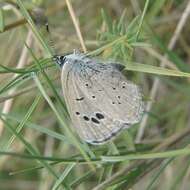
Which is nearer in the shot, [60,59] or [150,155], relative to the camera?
[150,155]

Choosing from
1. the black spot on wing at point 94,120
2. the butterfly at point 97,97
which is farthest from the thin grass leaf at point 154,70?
the black spot on wing at point 94,120

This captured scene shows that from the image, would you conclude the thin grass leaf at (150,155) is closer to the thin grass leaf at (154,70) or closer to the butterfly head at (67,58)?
the thin grass leaf at (154,70)

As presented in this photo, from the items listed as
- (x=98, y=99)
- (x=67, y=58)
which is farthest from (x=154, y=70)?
(x=67, y=58)

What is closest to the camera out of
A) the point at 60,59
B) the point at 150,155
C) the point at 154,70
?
the point at 150,155

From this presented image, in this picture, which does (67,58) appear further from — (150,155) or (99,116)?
(150,155)

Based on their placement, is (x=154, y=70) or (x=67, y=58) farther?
(x=67, y=58)

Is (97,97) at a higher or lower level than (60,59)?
lower

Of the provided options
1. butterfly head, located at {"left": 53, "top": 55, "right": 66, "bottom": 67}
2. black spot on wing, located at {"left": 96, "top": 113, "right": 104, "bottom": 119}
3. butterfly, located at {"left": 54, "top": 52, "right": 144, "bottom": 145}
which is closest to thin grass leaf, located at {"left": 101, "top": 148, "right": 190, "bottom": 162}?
butterfly, located at {"left": 54, "top": 52, "right": 144, "bottom": 145}

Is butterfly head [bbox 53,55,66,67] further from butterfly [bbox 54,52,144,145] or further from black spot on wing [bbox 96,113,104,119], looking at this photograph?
black spot on wing [bbox 96,113,104,119]

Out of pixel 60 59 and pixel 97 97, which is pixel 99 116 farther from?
pixel 60 59

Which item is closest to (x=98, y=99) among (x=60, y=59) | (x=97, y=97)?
(x=97, y=97)

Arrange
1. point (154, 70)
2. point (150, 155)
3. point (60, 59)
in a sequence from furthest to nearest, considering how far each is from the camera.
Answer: point (60, 59), point (154, 70), point (150, 155)
